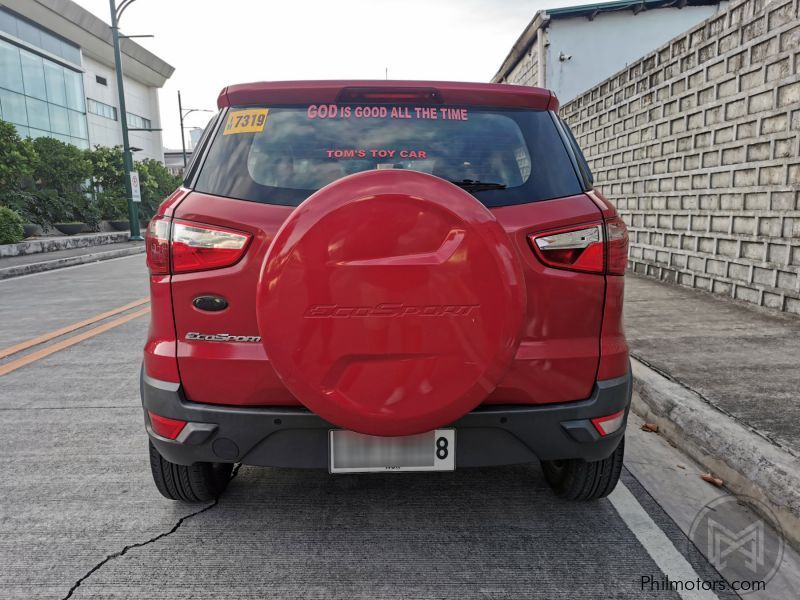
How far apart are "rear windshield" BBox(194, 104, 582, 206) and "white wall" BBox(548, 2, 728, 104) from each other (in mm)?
17870

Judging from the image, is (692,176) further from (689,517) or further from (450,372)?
(450,372)

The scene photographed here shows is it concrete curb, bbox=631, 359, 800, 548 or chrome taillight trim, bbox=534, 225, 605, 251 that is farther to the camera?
concrete curb, bbox=631, 359, 800, 548

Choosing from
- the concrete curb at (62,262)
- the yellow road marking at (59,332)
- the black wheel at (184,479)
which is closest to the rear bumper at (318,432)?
the black wheel at (184,479)

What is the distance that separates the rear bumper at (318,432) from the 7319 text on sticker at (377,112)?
1125mm

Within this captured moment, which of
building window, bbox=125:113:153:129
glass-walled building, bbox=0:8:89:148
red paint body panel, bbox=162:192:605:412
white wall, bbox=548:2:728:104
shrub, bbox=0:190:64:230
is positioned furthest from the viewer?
building window, bbox=125:113:153:129

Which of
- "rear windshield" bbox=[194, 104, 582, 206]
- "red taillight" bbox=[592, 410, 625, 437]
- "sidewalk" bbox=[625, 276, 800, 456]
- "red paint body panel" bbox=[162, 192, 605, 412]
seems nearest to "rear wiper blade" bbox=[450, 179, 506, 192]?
"rear windshield" bbox=[194, 104, 582, 206]

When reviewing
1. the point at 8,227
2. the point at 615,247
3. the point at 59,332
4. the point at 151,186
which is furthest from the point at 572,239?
the point at 151,186

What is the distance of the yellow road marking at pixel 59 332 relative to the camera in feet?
18.9

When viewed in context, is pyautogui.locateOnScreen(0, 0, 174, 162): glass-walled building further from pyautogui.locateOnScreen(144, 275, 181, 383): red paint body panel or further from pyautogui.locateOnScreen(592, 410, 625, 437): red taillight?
pyautogui.locateOnScreen(592, 410, 625, 437): red taillight

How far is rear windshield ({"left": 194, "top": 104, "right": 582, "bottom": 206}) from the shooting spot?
224 cm

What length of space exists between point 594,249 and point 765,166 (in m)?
5.36

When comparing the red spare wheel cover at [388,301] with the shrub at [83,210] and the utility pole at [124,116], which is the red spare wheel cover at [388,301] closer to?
the utility pole at [124,116]

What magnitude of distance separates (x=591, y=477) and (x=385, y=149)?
5.41 feet

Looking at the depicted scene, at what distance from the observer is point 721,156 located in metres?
7.23
